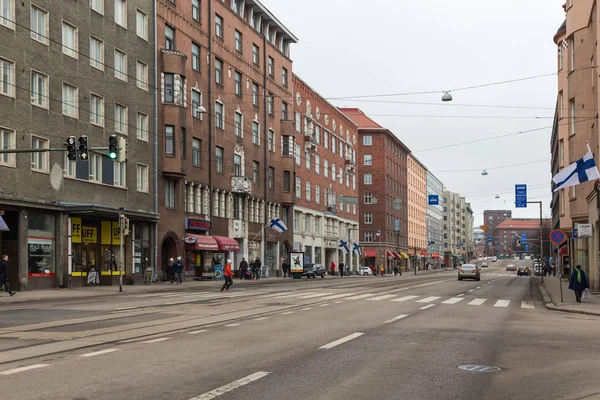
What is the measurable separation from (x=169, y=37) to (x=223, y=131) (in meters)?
9.71

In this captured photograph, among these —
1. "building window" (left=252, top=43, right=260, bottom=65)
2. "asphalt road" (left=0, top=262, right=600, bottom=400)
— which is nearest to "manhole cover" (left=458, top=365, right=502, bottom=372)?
"asphalt road" (left=0, top=262, right=600, bottom=400)

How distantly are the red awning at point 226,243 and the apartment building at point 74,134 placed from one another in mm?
8428

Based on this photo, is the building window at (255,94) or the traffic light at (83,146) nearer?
the traffic light at (83,146)

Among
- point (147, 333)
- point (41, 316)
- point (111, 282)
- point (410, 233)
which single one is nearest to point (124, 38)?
point (111, 282)

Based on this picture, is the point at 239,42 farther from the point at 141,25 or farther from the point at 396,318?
the point at 396,318

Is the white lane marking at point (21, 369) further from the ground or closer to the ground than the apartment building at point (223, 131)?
closer to the ground

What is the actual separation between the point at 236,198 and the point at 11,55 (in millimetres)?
27894

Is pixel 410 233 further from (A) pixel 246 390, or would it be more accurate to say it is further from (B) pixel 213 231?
(A) pixel 246 390

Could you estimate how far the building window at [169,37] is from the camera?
161ft

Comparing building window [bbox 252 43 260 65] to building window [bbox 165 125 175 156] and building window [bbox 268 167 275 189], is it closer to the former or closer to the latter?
building window [bbox 268 167 275 189]

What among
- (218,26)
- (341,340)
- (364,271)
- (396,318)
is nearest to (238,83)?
(218,26)

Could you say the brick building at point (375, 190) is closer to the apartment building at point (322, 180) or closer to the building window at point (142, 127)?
the apartment building at point (322, 180)

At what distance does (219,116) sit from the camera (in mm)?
56562

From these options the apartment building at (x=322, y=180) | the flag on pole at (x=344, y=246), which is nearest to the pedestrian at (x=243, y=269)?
the apartment building at (x=322, y=180)
